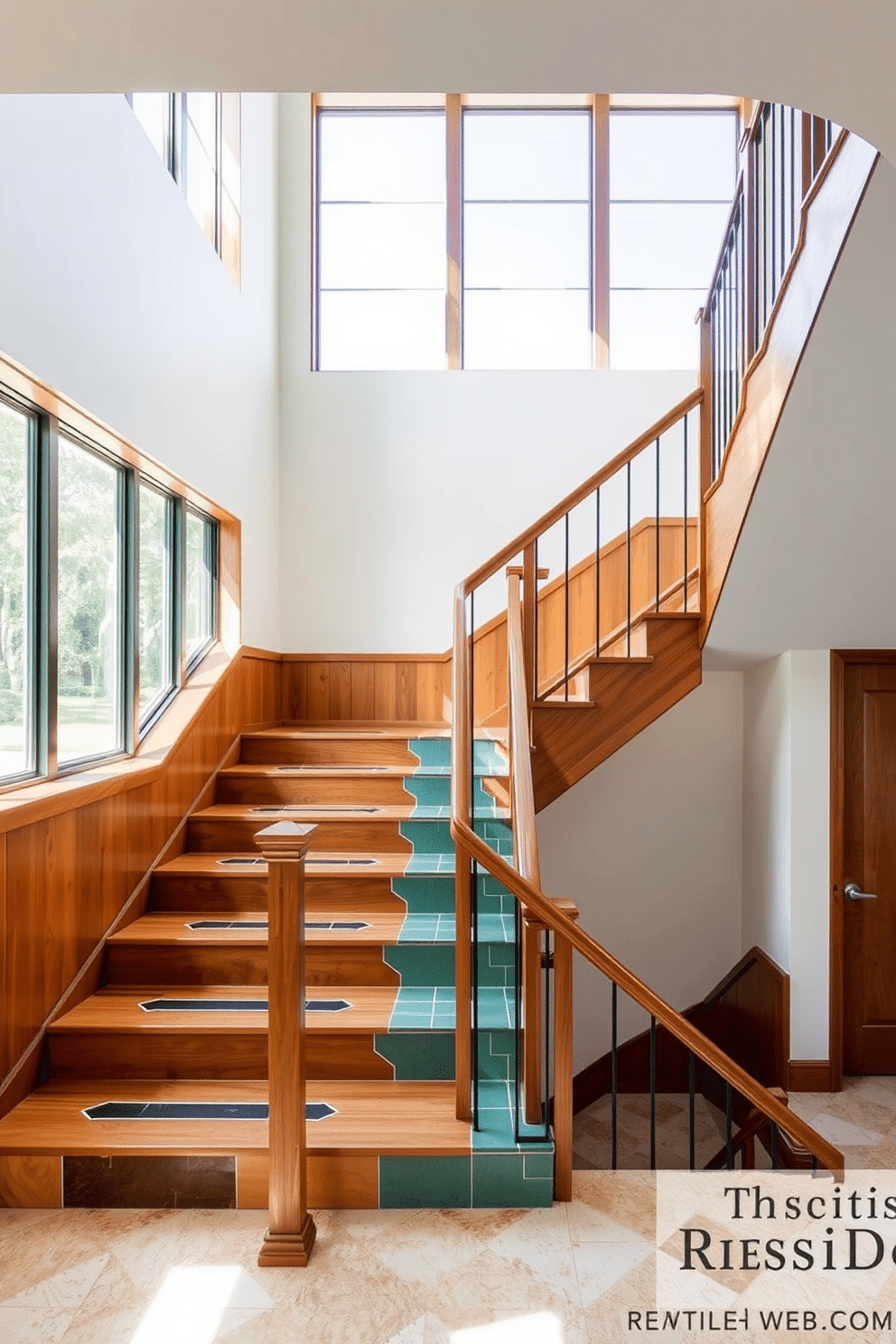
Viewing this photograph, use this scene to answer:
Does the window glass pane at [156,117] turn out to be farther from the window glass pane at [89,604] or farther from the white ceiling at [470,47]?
the white ceiling at [470,47]

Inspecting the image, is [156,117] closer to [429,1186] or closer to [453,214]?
[453,214]

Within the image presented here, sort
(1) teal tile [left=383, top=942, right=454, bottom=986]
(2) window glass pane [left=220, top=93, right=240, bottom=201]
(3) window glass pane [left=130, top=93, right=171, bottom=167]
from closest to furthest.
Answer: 1. (1) teal tile [left=383, top=942, right=454, bottom=986]
2. (3) window glass pane [left=130, top=93, right=171, bottom=167]
3. (2) window glass pane [left=220, top=93, right=240, bottom=201]

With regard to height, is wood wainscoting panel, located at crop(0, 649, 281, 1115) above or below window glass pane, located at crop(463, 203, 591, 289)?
below

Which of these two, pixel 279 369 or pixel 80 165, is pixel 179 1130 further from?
pixel 279 369

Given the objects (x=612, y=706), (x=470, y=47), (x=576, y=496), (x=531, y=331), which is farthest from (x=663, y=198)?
(x=470, y=47)

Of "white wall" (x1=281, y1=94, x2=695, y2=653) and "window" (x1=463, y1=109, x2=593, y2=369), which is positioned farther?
"window" (x1=463, y1=109, x2=593, y2=369)

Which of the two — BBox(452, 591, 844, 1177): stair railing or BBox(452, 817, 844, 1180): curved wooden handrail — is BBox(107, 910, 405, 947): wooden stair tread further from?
BBox(452, 817, 844, 1180): curved wooden handrail

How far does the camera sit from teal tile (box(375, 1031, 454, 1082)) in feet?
9.95

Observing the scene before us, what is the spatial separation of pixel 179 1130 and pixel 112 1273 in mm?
423

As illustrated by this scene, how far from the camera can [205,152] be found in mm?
4727

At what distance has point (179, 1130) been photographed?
2676mm

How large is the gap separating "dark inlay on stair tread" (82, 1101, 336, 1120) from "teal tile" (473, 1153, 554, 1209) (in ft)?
1.58

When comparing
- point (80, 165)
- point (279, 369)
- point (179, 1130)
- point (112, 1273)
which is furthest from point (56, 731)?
point (279, 369)

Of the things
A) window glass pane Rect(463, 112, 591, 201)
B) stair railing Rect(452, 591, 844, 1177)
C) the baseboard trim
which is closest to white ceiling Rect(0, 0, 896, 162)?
stair railing Rect(452, 591, 844, 1177)
